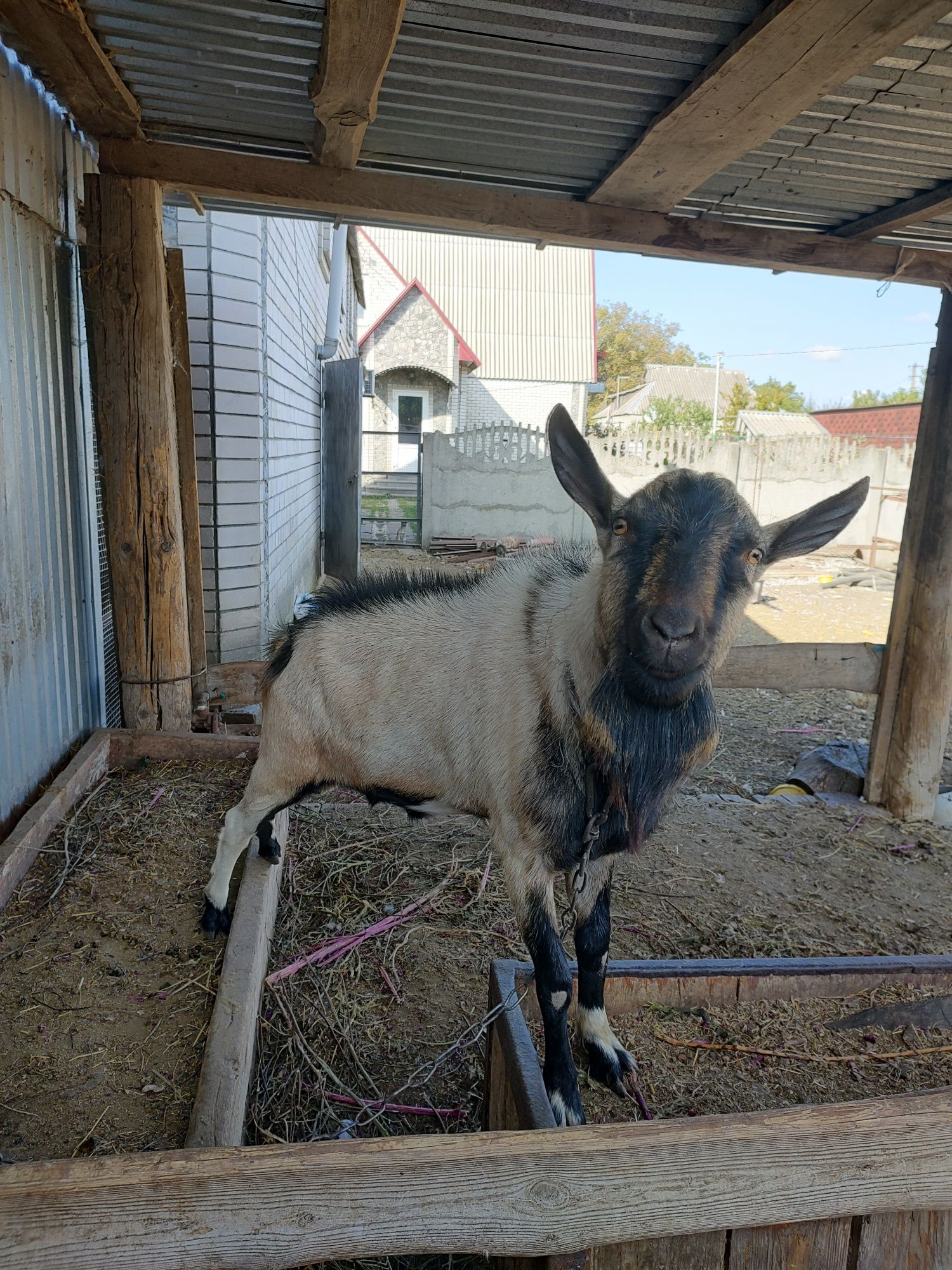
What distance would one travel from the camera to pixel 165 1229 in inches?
46.0

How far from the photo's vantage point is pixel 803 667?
5.51m

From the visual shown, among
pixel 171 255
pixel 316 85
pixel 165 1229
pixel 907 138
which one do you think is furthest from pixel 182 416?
pixel 165 1229

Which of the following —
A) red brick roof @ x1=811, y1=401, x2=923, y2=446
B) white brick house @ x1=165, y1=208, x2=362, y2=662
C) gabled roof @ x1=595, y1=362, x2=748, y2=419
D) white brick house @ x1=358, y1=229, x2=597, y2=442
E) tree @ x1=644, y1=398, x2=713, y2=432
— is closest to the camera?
white brick house @ x1=165, y1=208, x2=362, y2=662

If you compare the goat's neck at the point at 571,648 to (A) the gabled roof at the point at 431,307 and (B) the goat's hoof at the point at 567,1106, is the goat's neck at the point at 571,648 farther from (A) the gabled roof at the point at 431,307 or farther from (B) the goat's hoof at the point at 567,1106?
(A) the gabled roof at the point at 431,307

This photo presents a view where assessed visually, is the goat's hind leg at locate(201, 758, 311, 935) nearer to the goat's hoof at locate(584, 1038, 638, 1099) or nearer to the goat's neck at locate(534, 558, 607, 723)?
the goat's neck at locate(534, 558, 607, 723)

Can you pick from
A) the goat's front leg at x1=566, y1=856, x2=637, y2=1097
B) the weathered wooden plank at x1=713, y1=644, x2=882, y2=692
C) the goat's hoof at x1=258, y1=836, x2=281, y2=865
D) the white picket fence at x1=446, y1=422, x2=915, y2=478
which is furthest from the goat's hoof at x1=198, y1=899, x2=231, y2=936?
the white picket fence at x1=446, y1=422, x2=915, y2=478

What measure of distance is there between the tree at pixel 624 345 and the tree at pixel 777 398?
920cm

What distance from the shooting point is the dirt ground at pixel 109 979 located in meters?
2.08

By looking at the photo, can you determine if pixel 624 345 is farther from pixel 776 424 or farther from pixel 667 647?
pixel 667 647

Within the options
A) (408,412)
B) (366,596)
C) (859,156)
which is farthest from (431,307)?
(366,596)

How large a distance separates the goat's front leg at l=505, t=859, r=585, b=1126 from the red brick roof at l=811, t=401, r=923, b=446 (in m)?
30.6

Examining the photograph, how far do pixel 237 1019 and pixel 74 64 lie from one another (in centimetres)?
354

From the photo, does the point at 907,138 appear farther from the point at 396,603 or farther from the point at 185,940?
the point at 185,940

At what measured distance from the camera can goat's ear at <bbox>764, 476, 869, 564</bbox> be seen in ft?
7.97
